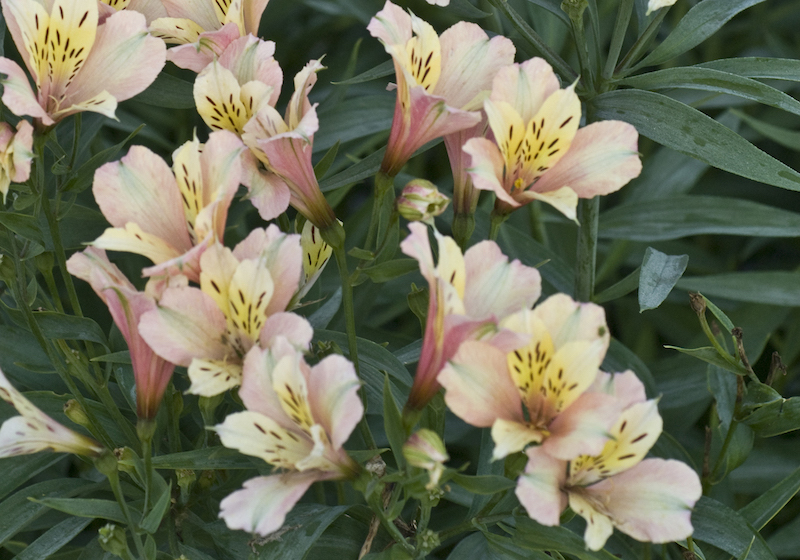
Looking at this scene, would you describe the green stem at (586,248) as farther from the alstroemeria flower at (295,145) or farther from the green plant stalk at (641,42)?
the alstroemeria flower at (295,145)

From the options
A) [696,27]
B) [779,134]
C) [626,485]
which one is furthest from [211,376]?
[779,134]

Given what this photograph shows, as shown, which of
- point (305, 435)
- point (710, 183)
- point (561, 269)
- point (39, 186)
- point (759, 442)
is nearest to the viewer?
point (305, 435)

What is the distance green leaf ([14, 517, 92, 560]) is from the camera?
574 mm

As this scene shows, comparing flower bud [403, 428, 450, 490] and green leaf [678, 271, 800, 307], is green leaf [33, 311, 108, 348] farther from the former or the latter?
green leaf [678, 271, 800, 307]

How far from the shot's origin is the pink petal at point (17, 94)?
0.52m

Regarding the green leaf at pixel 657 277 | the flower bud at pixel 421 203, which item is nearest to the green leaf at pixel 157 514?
the flower bud at pixel 421 203

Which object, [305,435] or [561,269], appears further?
[561,269]

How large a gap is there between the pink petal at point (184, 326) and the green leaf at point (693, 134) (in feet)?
1.33

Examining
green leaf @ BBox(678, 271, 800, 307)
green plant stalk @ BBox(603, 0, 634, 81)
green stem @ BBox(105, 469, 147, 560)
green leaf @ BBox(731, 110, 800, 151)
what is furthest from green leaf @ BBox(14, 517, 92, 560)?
green leaf @ BBox(731, 110, 800, 151)

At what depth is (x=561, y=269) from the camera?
92 centimetres

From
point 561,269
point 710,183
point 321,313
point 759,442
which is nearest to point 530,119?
point 321,313

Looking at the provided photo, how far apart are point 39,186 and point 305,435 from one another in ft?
0.94

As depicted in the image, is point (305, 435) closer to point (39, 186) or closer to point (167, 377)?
point (167, 377)

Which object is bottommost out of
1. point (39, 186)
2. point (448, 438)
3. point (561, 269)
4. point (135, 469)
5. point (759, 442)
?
point (759, 442)
